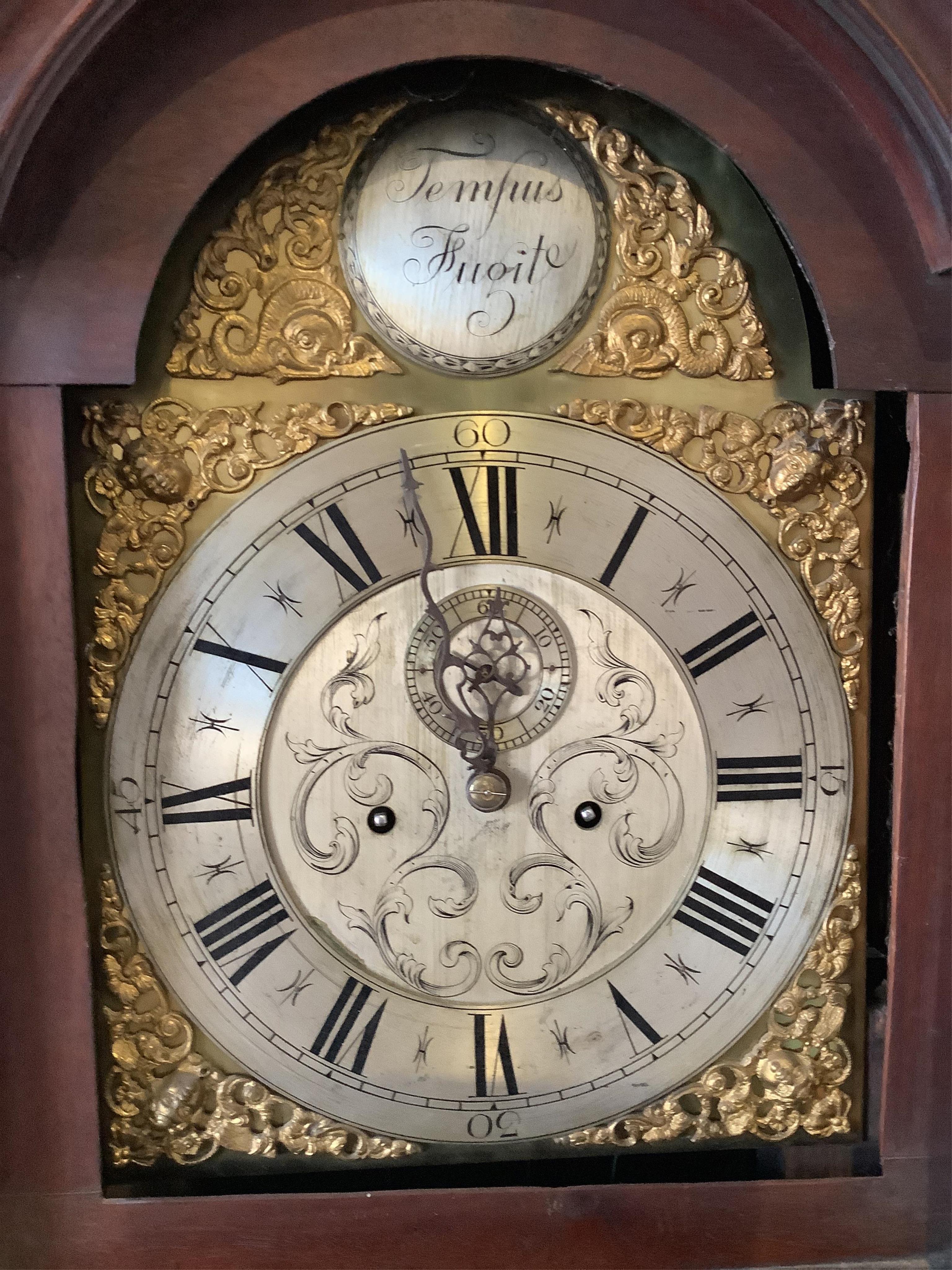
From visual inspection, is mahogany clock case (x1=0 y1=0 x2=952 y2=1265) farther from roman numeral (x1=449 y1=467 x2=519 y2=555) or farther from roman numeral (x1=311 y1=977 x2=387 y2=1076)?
roman numeral (x1=449 y1=467 x2=519 y2=555)

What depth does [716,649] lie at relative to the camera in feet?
3.47

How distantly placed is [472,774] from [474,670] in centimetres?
11

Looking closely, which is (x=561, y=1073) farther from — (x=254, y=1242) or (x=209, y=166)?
(x=209, y=166)

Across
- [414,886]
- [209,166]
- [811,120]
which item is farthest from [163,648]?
[811,120]

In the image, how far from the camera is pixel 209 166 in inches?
36.9

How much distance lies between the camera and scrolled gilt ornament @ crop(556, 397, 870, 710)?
1041 mm

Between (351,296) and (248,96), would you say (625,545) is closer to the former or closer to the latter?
(351,296)

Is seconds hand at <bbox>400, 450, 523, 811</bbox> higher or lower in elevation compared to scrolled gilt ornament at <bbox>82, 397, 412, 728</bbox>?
lower

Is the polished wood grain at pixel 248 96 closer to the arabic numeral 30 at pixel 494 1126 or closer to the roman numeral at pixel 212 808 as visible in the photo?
the roman numeral at pixel 212 808

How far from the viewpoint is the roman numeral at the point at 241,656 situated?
102 centimetres

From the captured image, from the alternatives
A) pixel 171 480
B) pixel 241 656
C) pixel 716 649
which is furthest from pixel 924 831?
pixel 171 480

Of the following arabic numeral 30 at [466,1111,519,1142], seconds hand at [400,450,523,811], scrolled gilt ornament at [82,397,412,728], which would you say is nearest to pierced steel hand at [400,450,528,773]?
seconds hand at [400,450,523,811]

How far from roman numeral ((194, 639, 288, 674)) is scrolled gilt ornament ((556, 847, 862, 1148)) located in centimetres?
58

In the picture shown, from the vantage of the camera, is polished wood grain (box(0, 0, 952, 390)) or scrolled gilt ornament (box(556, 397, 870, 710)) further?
scrolled gilt ornament (box(556, 397, 870, 710))
